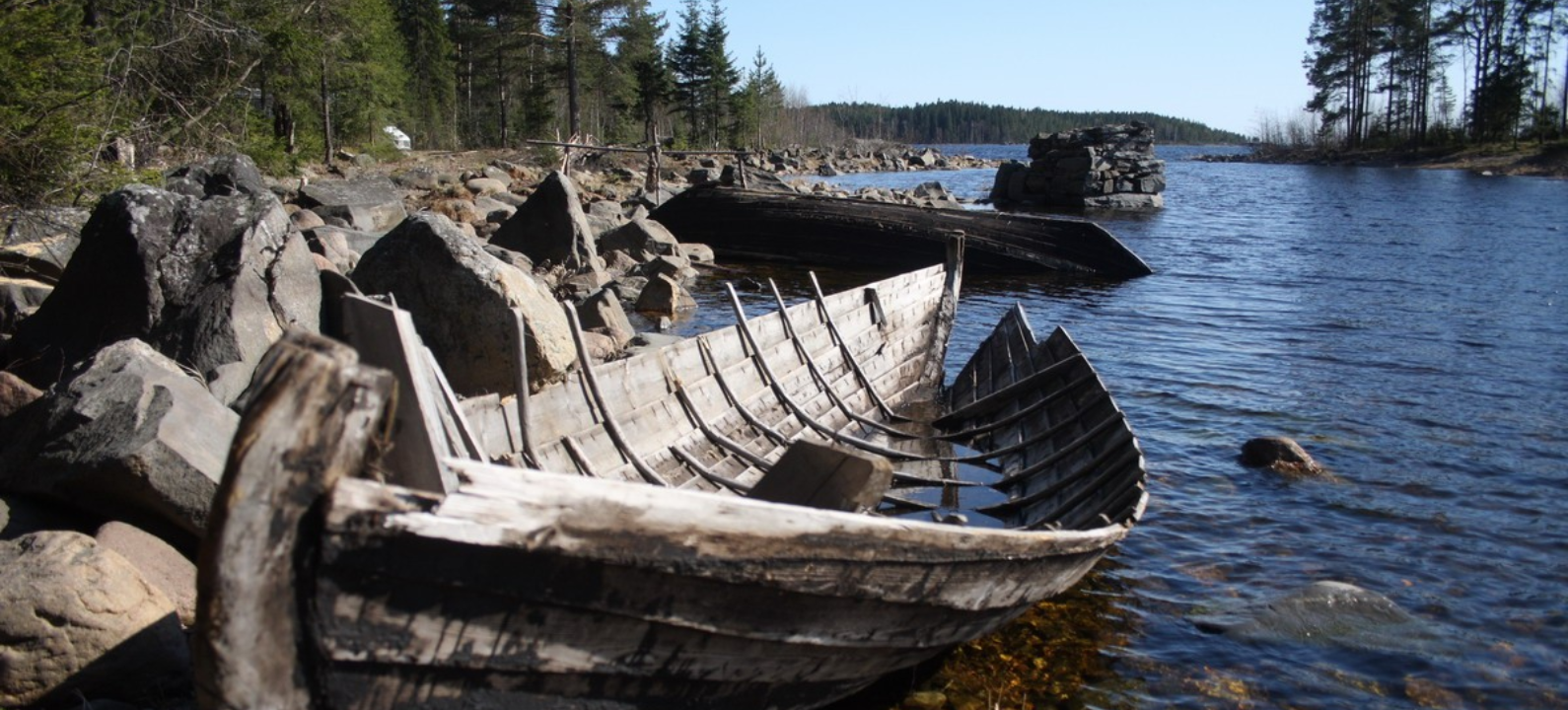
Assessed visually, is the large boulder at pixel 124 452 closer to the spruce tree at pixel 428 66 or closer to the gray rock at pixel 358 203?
the gray rock at pixel 358 203

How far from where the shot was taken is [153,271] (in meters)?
7.14

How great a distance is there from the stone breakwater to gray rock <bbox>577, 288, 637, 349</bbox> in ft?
108

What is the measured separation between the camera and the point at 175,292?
7141 millimetres

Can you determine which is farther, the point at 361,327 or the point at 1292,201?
the point at 1292,201

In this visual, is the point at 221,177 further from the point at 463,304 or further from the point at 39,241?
the point at 463,304

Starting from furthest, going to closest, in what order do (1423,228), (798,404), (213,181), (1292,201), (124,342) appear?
(1292,201)
(1423,228)
(213,181)
(798,404)
(124,342)

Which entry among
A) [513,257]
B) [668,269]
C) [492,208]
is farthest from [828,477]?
[492,208]

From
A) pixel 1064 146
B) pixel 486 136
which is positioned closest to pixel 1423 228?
pixel 1064 146

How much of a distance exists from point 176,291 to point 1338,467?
9197 mm

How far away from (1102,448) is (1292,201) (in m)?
41.3

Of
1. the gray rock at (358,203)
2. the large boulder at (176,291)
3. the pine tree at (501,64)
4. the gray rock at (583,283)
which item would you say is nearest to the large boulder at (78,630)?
the large boulder at (176,291)

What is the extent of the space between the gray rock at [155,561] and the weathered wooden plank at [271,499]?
211 centimetres

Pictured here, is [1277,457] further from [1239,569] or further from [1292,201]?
[1292,201]

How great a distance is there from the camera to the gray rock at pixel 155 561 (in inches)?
174
